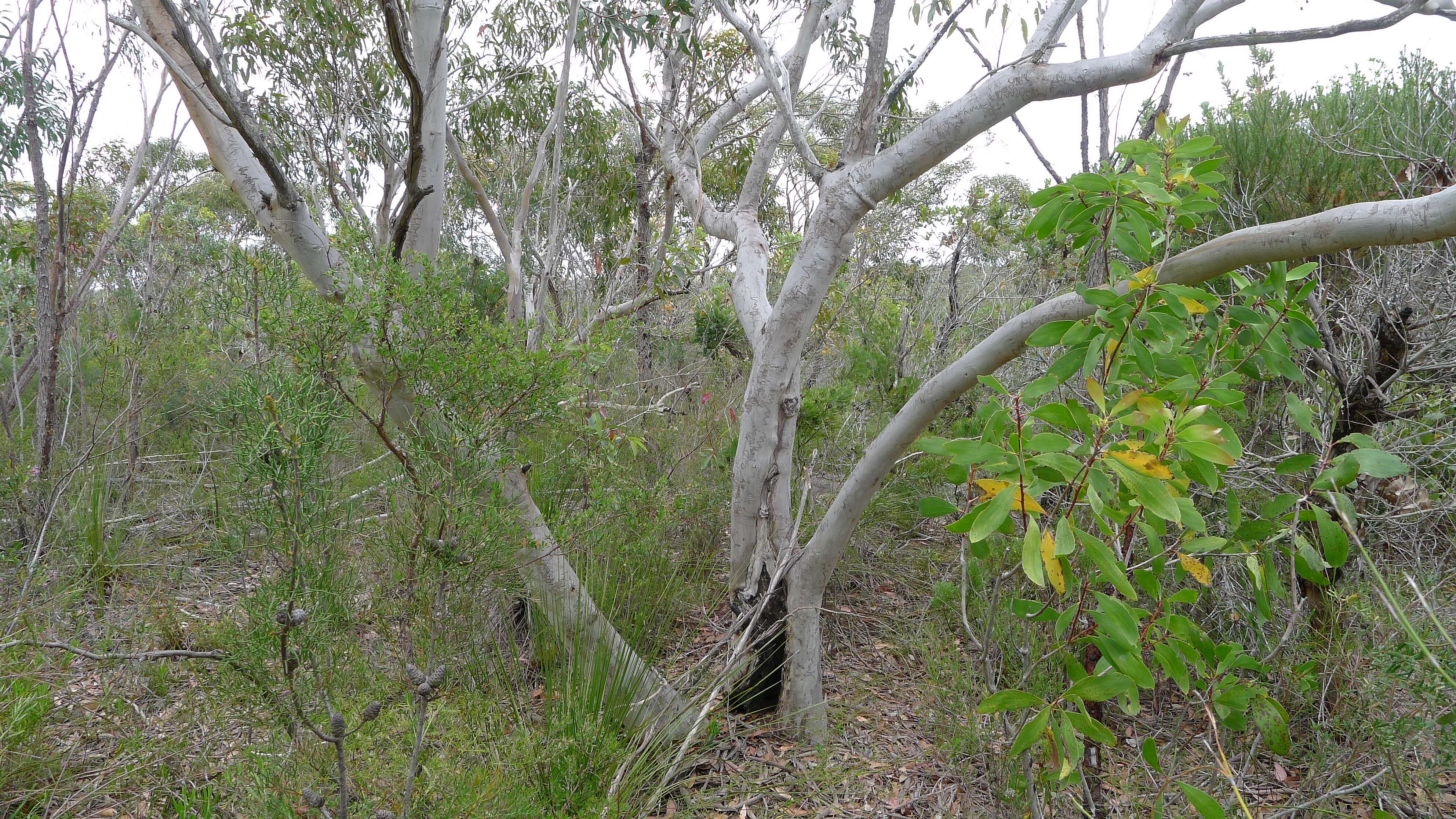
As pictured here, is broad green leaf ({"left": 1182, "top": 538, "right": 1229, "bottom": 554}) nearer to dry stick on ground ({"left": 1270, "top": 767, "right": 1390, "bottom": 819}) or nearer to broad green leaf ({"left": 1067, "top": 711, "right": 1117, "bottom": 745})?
broad green leaf ({"left": 1067, "top": 711, "right": 1117, "bottom": 745})

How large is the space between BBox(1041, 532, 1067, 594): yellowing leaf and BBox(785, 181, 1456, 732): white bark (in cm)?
80

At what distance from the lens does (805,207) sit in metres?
6.34

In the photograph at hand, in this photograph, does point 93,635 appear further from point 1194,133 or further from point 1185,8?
point 1194,133

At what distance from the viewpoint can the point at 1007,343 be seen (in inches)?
85.5

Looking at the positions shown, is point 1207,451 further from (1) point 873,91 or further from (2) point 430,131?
(2) point 430,131

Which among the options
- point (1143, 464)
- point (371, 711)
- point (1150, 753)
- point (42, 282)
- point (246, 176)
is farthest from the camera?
point (42, 282)

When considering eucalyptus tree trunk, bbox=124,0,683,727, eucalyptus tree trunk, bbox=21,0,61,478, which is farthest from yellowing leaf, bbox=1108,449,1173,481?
eucalyptus tree trunk, bbox=21,0,61,478

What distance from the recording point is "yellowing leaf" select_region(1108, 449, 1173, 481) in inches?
47.5

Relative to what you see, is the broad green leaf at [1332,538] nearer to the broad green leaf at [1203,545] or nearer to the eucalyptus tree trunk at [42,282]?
the broad green leaf at [1203,545]

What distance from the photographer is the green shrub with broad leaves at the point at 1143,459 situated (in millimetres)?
1293

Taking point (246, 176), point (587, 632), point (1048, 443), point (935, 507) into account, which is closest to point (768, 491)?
point (587, 632)

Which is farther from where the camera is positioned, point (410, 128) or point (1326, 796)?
point (410, 128)

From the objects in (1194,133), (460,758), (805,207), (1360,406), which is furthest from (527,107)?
(1360,406)

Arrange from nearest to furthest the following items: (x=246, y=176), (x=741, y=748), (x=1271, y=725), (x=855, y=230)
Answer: (x=1271, y=725) < (x=246, y=176) < (x=855, y=230) < (x=741, y=748)
